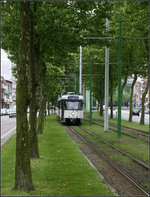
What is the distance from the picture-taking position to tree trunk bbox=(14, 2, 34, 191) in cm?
888

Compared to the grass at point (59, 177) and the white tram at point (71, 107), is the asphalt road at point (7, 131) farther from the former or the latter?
the grass at point (59, 177)

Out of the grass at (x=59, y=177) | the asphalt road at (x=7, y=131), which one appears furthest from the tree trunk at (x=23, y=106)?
the asphalt road at (x=7, y=131)

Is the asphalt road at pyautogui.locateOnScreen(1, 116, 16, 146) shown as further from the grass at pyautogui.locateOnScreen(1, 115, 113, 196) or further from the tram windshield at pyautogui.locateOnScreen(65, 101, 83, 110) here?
the grass at pyautogui.locateOnScreen(1, 115, 113, 196)

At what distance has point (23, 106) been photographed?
895 centimetres

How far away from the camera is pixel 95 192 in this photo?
29.2ft

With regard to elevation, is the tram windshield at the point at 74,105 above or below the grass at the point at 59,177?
above

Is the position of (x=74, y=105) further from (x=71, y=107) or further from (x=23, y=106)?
(x=23, y=106)

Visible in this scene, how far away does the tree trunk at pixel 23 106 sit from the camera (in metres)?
8.88

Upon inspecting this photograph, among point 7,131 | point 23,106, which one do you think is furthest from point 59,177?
point 7,131

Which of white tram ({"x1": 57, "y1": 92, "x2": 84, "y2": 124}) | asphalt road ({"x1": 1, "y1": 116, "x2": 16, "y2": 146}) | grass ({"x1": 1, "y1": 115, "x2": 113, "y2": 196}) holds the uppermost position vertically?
white tram ({"x1": 57, "y1": 92, "x2": 84, "y2": 124})

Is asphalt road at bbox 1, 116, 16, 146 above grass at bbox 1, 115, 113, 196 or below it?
below

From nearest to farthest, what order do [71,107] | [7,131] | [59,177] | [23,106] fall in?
[23,106], [59,177], [7,131], [71,107]

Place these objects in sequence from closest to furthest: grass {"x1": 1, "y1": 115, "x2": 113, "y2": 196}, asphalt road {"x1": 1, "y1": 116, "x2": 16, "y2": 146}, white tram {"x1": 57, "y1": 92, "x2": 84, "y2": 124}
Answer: grass {"x1": 1, "y1": 115, "x2": 113, "y2": 196} < asphalt road {"x1": 1, "y1": 116, "x2": 16, "y2": 146} < white tram {"x1": 57, "y1": 92, "x2": 84, "y2": 124}

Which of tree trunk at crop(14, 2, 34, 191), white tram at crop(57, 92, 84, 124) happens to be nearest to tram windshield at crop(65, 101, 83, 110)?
white tram at crop(57, 92, 84, 124)
